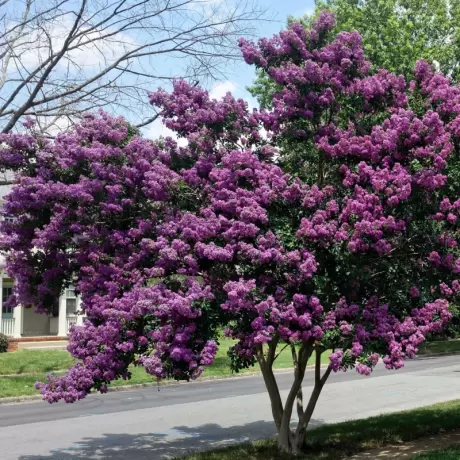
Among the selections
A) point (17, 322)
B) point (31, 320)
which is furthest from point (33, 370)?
point (31, 320)

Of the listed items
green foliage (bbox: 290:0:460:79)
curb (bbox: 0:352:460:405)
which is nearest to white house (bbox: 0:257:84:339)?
curb (bbox: 0:352:460:405)

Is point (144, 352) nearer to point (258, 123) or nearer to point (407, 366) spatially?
point (258, 123)

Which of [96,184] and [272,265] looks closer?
[272,265]

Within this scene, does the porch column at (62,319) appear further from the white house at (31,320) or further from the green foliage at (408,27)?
the green foliage at (408,27)

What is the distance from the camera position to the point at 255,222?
22.4 feet

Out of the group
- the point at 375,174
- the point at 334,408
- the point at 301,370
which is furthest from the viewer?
the point at 334,408

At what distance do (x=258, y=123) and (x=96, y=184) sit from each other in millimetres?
2029

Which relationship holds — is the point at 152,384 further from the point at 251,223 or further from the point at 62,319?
the point at 251,223

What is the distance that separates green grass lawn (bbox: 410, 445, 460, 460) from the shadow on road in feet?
11.0

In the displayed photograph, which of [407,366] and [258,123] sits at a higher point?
[258,123]

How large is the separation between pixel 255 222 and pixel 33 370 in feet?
50.9

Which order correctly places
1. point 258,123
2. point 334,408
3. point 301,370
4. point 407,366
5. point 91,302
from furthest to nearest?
point 407,366 → point 334,408 → point 301,370 → point 258,123 → point 91,302

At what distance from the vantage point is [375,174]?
22.2ft

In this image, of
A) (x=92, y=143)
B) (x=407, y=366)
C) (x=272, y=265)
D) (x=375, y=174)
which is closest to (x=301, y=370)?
(x=272, y=265)
